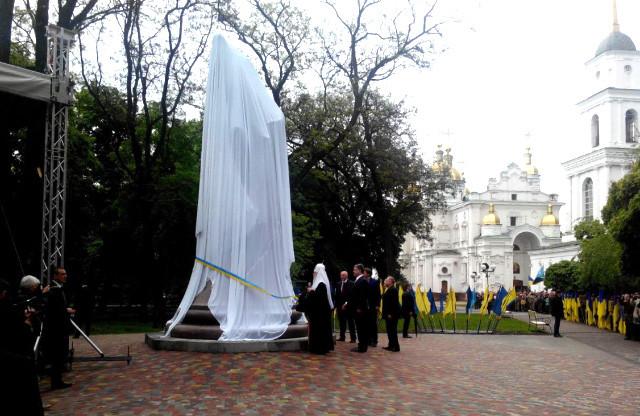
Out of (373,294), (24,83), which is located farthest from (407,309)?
(24,83)

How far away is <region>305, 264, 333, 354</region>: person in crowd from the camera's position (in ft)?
41.5

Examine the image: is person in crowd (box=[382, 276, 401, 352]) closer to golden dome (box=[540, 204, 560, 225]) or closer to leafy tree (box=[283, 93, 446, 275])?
leafy tree (box=[283, 93, 446, 275])

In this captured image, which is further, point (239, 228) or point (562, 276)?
point (562, 276)

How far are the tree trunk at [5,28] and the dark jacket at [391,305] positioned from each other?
1079 centimetres

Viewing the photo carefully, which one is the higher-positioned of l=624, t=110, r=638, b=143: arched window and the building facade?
l=624, t=110, r=638, b=143: arched window

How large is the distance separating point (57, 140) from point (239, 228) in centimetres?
389

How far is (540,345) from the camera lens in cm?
1859

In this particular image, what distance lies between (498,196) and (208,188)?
245ft

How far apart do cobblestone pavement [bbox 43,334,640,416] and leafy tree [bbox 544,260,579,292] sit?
36.3 m

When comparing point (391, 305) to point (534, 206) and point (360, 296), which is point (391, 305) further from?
point (534, 206)

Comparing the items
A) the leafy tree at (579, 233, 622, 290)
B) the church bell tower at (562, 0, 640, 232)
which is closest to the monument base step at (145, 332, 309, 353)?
the leafy tree at (579, 233, 622, 290)

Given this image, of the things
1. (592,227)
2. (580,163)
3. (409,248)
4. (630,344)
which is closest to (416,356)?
(630,344)

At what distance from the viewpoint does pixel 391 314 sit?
14.8m

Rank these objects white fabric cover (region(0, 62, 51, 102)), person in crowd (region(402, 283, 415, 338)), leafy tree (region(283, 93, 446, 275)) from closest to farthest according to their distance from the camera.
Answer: white fabric cover (region(0, 62, 51, 102)), person in crowd (region(402, 283, 415, 338)), leafy tree (region(283, 93, 446, 275))
